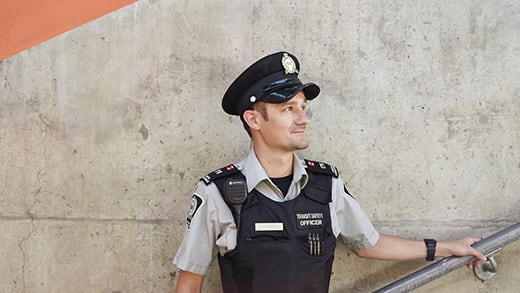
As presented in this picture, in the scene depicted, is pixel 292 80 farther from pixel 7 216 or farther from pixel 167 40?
pixel 7 216

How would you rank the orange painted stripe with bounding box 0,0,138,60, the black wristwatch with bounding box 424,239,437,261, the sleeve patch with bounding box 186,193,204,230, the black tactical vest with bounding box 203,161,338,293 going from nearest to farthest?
the black tactical vest with bounding box 203,161,338,293
the sleeve patch with bounding box 186,193,204,230
the black wristwatch with bounding box 424,239,437,261
the orange painted stripe with bounding box 0,0,138,60

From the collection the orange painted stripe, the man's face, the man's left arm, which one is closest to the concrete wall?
the orange painted stripe

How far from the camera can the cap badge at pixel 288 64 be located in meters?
1.86

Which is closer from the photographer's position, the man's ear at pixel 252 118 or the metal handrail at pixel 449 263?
the man's ear at pixel 252 118

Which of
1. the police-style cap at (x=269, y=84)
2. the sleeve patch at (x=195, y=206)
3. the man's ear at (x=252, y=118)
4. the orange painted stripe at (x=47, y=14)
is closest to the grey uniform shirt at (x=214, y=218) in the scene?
the sleeve patch at (x=195, y=206)

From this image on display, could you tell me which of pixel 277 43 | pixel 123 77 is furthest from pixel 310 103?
pixel 123 77

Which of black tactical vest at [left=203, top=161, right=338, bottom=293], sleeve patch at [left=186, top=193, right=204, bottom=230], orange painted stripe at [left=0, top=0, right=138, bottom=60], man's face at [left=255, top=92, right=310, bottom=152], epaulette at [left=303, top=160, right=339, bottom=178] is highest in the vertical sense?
orange painted stripe at [left=0, top=0, right=138, bottom=60]

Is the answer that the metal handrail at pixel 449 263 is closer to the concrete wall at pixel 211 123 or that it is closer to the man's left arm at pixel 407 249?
the man's left arm at pixel 407 249

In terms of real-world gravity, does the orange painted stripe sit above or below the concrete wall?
above

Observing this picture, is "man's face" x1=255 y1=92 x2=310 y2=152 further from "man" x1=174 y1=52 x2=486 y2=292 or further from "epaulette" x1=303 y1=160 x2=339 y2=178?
"epaulette" x1=303 y1=160 x2=339 y2=178

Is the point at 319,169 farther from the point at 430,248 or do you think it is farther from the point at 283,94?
the point at 430,248

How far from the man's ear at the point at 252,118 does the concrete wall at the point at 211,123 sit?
36cm

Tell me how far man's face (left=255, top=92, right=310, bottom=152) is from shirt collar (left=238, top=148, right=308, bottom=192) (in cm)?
10

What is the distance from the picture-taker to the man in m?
1.74
